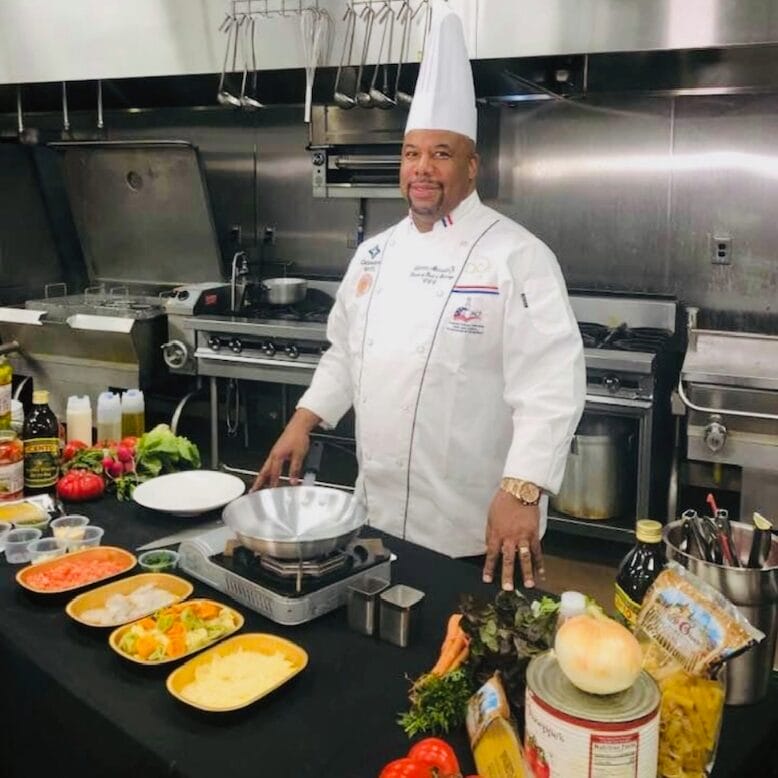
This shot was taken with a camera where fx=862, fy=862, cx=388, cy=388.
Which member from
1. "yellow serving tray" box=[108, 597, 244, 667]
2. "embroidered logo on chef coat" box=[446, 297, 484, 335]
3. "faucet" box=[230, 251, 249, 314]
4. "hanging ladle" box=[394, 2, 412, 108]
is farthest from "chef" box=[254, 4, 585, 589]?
"faucet" box=[230, 251, 249, 314]

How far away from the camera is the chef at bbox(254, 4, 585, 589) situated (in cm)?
203

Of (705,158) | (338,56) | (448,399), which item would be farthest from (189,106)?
(448,399)

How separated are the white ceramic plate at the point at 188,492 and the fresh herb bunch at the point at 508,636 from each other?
89 centimetres

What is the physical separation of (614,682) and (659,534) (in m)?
0.41

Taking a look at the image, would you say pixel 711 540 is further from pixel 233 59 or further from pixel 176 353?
pixel 233 59

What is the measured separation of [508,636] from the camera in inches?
44.8

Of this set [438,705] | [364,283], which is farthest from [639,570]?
[364,283]

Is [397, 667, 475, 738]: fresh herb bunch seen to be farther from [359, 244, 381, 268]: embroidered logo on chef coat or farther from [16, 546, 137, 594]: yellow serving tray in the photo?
[359, 244, 381, 268]: embroidered logo on chef coat

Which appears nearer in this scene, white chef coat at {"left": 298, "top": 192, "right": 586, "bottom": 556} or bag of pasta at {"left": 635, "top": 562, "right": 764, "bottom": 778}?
bag of pasta at {"left": 635, "top": 562, "right": 764, "bottom": 778}

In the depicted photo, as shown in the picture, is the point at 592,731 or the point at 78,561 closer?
the point at 592,731

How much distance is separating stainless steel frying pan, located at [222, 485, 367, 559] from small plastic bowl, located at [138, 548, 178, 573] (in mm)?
182

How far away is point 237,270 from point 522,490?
317cm

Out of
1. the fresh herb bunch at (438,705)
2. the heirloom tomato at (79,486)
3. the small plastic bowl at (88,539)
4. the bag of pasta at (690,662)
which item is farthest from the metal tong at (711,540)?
the heirloom tomato at (79,486)

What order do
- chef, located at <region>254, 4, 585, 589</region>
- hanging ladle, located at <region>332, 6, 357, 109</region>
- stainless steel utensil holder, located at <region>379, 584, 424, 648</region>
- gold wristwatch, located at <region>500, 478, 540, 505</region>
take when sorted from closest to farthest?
stainless steel utensil holder, located at <region>379, 584, 424, 648</region> < gold wristwatch, located at <region>500, 478, 540, 505</region> < chef, located at <region>254, 4, 585, 589</region> < hanging ladle, located at <region>332, 6, 357, 109</region>
